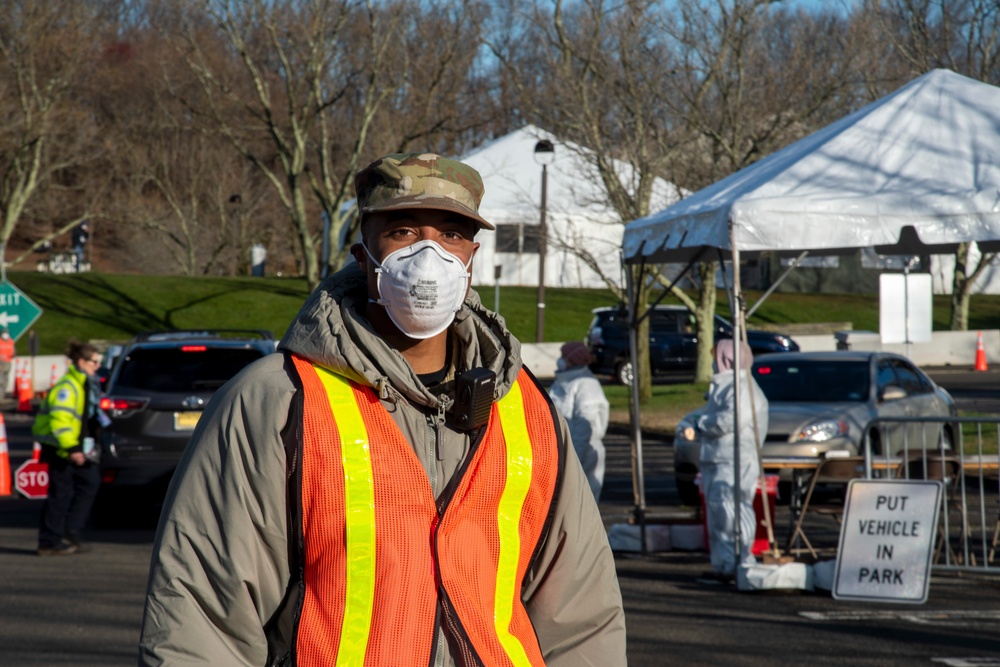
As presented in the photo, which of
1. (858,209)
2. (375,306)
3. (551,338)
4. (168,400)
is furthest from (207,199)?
(375,306)

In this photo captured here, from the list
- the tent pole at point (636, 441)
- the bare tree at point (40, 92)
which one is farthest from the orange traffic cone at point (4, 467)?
the bare tree at point (40, 92)

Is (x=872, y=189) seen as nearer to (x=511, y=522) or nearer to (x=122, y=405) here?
(x=122, y=405)

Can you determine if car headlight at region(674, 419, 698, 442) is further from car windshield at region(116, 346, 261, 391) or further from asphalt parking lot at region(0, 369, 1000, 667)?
car windshield at region(116, 346, 261, 391)

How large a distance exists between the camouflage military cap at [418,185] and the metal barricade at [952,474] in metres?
6.23

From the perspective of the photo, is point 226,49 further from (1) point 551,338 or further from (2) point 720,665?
(2) point 720,665

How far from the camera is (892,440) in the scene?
44.8 ft

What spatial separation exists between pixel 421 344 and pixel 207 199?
4916 centimetres

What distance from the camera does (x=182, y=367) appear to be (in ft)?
40.3

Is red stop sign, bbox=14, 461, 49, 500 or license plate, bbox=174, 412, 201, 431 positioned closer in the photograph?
red stop sign, bbox=14, 461, 49, 500

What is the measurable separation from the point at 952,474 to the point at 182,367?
276 inches

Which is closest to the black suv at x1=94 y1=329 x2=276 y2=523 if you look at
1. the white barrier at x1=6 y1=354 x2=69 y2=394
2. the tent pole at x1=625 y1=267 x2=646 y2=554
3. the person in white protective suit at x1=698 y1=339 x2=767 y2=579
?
the tent pole at x1=625 y1=267 x2=646 y2=554

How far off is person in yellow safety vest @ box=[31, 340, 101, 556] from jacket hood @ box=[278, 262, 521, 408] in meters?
8.50

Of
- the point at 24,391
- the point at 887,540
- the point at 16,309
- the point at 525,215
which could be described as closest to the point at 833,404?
the point at 887,540

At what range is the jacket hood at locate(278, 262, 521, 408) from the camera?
96.2 inches
